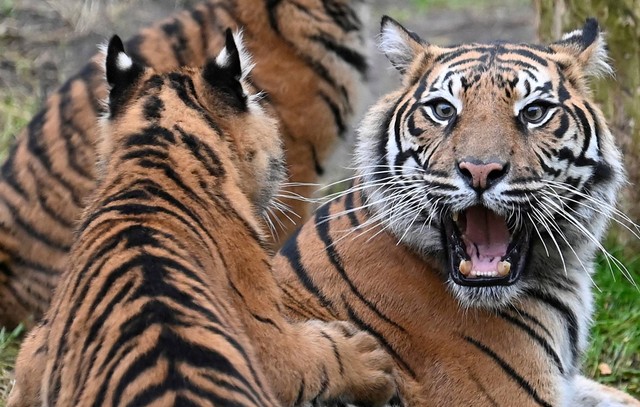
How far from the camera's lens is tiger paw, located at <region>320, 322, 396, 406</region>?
10.3 ft

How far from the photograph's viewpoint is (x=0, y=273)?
4.77 metres

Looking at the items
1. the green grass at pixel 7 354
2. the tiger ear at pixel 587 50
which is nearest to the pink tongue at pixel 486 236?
the tiger ear at pixel 587 50

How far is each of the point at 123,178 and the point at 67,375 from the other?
593 millimetres

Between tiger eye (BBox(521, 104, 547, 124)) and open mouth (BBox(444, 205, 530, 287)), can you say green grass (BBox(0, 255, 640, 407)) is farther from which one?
tiger eye (BBox(521, 104, 547, 124))

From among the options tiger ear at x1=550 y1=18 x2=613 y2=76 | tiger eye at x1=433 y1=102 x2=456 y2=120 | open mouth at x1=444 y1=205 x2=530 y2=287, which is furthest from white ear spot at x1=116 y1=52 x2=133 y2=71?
tiger ear at x1=550 y1=18 x2=613 y2=76

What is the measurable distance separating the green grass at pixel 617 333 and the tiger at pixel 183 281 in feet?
4.43

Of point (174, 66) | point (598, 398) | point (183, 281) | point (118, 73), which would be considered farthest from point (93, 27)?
point (183, 281)

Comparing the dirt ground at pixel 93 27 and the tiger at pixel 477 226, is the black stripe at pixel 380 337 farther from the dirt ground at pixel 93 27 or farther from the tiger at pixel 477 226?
the dirt ground at pixel 93 27

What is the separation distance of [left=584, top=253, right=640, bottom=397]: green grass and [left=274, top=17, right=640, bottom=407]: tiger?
2.84 ft

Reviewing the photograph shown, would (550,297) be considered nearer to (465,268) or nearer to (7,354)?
(465,268)

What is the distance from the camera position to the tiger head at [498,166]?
3.08 m

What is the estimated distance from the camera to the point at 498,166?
3.01m

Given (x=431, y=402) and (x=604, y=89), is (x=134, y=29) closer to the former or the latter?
(x=604, y=89)

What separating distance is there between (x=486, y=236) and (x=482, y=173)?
0.26 metres
